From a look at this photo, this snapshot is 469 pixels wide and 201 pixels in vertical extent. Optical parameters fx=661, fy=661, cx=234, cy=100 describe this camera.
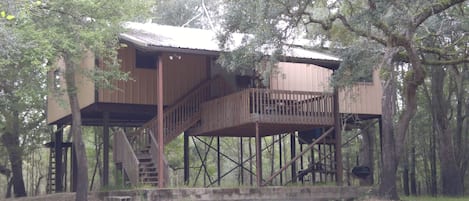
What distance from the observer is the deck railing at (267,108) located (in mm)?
19125

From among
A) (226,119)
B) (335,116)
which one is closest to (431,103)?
(335,116)

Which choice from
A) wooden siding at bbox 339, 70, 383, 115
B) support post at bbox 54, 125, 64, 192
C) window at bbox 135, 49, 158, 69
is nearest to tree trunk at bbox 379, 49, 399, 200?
wooden siding at bbox 339, 70, 383, 115

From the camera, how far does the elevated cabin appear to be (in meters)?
19.1

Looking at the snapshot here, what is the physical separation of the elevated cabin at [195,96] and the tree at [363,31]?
1120 millimetres

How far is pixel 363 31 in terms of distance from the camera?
1673 cm

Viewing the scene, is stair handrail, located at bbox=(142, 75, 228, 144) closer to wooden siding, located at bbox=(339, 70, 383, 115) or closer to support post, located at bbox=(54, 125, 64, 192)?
wooden siding, located at bbox=(339, 70, 383, 115)

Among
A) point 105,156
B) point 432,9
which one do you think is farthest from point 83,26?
point 432,9

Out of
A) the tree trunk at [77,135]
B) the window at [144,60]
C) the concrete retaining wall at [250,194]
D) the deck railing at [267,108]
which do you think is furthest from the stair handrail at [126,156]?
the deck railing at [267,108]

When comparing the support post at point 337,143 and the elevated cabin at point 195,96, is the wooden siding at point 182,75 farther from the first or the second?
the support post at point 337,143

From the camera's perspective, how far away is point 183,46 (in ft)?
59.3

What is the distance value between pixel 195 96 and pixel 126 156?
Result: 3.19 m

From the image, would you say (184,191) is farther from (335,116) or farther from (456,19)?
(456,19)

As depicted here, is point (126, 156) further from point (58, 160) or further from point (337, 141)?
point (58, 160)

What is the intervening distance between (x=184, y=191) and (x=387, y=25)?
6737 mm
